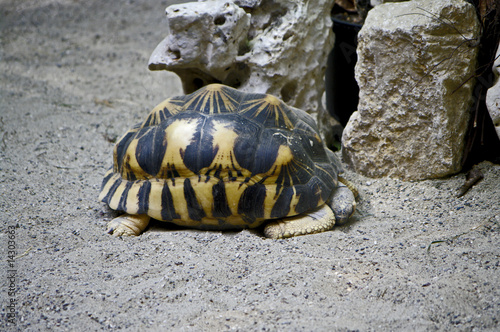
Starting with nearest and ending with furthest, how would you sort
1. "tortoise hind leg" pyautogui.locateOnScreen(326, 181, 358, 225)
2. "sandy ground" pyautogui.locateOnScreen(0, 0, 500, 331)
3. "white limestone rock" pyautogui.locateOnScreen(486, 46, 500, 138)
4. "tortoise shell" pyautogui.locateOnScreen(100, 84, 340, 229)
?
"sandy ground" pyautogui.locateOnScreen(0, 0, 500, 331), "white limestone rock" pyautogui.locateOnScreen(486, 46, 500, 138), "tortoise shell" pyautogui.locateOnScreen(100, 84, 340, 229), "tortoise hind leg" pyautogui.locateOnScreen(326, 181, 358, 225)

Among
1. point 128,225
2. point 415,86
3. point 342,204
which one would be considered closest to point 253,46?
point 415,86

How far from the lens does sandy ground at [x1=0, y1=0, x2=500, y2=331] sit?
6.22 ft

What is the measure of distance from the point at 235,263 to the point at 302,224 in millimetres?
555

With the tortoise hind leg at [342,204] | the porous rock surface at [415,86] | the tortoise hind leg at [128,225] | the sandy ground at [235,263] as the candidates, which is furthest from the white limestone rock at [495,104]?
the tortoise hind leg at [128,225]

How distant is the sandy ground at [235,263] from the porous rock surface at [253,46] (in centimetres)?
99

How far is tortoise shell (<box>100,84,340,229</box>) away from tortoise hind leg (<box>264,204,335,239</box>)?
69 mm

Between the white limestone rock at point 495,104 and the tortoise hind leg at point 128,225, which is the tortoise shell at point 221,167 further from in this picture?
the white limestone rock at point 495,104

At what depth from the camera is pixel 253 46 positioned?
3.64 metres

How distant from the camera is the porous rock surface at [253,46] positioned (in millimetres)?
3320

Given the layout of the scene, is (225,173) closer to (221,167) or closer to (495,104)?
(221,167)

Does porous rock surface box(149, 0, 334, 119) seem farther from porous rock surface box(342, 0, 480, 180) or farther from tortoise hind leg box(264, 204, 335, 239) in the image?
tortoise hind leg box(264, 204, 335, 239)

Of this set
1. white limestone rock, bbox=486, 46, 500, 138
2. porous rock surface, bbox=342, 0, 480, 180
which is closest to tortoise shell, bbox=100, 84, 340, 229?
porous rock surface, bbox=342, 0, 480, 180

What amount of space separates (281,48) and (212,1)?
644 mm

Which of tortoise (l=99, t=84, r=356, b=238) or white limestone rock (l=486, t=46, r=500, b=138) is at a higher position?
white limestone rock (l=486, t=46, r=500, b=138)
